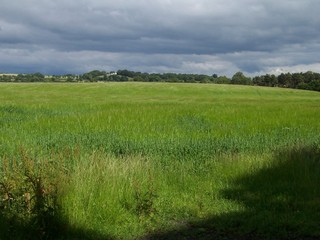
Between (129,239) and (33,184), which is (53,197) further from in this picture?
(129,239)

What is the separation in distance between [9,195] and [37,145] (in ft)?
21.9

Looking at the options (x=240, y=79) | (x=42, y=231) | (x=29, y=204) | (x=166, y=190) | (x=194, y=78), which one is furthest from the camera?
(x=194, y=78)

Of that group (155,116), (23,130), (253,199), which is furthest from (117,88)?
(253,199)

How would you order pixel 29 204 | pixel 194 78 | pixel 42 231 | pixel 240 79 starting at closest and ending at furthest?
pixel 42 231, pixel 29 204, pixel 240 79, pixel 194 78

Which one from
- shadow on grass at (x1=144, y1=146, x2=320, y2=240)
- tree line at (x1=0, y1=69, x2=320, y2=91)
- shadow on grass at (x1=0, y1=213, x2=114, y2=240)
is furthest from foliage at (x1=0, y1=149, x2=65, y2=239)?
tree line at (x1=0, y1=69, x2=320, y2=91)

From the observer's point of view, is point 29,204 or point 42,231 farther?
point 29,204

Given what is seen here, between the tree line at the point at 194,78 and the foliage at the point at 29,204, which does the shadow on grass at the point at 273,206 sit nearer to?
the foliage at the point at 29,204

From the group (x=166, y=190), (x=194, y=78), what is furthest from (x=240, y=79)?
(x=166, y=190)

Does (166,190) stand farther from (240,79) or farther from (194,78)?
(194,78)

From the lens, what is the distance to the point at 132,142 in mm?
14609

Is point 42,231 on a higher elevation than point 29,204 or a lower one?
lower

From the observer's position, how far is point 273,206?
7957 millimetres

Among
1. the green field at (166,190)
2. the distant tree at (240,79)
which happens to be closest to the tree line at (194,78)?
the distant tree at (240,79)

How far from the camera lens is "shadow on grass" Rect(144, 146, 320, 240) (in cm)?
680
